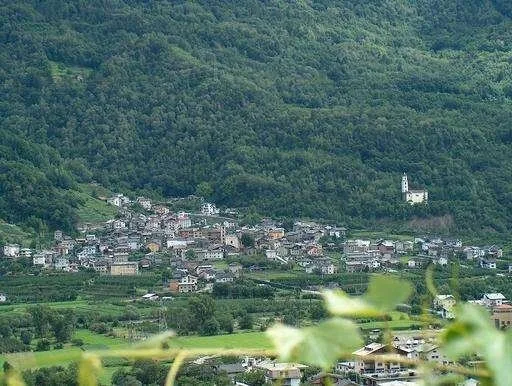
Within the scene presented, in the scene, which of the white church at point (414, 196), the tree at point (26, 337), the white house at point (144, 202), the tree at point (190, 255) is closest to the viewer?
the tree at point (26, 337)

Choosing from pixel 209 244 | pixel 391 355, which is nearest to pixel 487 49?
pixel 209 244

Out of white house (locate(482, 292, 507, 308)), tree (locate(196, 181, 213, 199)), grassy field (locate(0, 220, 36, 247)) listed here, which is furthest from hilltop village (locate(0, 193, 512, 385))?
grassy field (locate(0, 220, 36, 247))

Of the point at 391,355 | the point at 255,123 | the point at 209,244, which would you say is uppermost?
the point at 255,123

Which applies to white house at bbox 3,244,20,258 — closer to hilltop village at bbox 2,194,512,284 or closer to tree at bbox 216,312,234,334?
hilltop village at bbox 2,194,512,284

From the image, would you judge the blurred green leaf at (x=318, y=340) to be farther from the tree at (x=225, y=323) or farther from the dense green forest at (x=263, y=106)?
the dense green forest at (x=263, y=106)

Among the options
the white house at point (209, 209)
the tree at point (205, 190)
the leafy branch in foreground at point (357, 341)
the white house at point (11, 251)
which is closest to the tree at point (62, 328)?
the white house at point (11, 251)

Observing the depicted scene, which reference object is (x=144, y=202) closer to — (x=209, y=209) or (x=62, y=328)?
(x=209, y=209)

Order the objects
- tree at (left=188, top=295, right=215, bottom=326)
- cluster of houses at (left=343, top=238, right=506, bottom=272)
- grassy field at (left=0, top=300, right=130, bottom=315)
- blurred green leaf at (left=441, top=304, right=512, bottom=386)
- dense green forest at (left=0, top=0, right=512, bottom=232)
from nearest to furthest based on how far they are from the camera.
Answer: blurred green leaf at (left=441, top=304, right=512, bottom=386) → tree at (left=188, top=295, right=215, bottom=326) → grassy field at (left=0, top=300, right=130, bottom=315) → cluster of houses at (left=343, top=238, right=506, bottom=272) → dense green forest at (left=0, top=0, right=512, bottom=232)

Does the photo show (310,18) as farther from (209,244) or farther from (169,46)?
(209,244)
